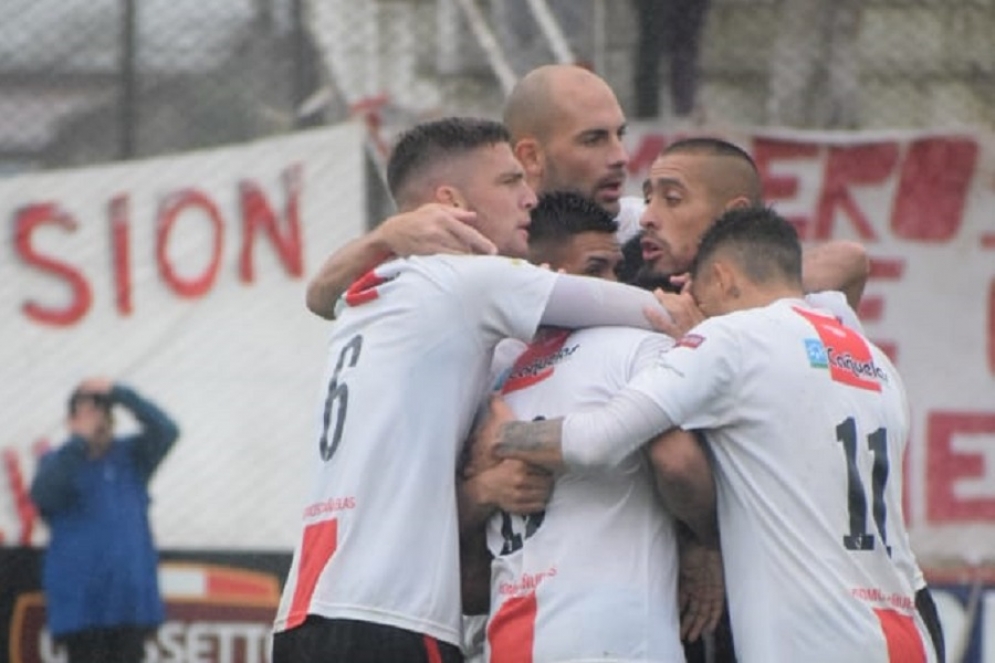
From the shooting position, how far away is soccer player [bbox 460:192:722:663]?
564 cm


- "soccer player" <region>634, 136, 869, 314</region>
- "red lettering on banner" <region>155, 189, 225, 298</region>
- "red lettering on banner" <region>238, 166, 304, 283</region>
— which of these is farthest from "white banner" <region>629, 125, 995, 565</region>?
"soccer player" <region>634, 136, 869, 314</region>

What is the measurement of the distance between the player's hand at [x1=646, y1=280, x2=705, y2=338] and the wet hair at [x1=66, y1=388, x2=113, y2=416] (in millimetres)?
4188

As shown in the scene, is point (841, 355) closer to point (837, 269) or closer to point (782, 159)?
point (837, 269)

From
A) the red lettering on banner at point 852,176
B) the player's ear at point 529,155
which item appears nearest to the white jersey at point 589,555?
the player's ear at point 529,155

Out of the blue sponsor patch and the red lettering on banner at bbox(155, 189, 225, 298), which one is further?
the red lettering on banner at bbox(155, 189, 225, 298)

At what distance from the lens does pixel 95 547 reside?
32.0ft

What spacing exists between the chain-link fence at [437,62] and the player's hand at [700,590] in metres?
4.28

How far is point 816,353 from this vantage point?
5.71m

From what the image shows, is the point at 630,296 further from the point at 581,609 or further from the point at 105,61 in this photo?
the point at 105,61

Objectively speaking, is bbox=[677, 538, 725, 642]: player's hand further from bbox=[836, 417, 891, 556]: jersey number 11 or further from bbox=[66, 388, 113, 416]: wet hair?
bbox=[66, 388, 113, 416]: wet hair

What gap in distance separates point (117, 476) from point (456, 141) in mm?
3981

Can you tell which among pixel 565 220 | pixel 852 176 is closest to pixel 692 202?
pixel 565 220

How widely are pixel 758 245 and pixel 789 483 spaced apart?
552 mm

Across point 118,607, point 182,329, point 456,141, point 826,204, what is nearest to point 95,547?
point 118,607
